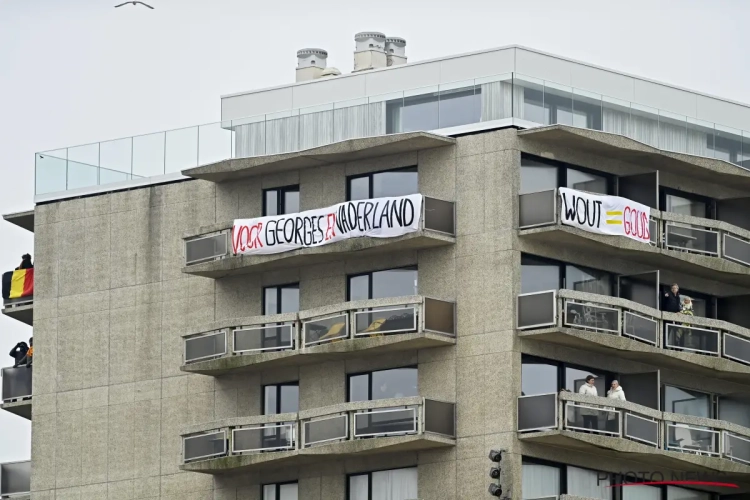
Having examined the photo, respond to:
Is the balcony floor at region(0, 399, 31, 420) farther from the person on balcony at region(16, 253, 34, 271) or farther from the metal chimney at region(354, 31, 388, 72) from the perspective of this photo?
the metal chimney at region(354, 31, 388, 72)

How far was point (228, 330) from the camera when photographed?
3556 inches

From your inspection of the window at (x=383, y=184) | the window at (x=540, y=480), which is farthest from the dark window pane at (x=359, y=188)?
the window at (x=540, y=480)

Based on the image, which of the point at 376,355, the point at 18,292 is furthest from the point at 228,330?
the point at 18,292

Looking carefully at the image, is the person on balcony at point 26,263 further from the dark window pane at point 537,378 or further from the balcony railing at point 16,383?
the dark window pane at point 537,378

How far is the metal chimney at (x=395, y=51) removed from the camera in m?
95.8

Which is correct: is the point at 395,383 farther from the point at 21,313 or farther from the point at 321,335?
the point at 21,313

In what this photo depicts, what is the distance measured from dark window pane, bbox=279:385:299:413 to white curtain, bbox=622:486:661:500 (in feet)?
37.3

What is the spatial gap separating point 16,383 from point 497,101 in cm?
2210

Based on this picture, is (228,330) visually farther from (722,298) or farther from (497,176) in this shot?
(722,298)

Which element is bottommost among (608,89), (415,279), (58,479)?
(58,479)

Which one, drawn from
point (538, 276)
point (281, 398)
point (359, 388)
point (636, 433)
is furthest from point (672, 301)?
point (281, 398)

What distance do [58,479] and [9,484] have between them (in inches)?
151

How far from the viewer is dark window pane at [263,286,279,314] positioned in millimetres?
91750

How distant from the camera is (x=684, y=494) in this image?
91.5 m
